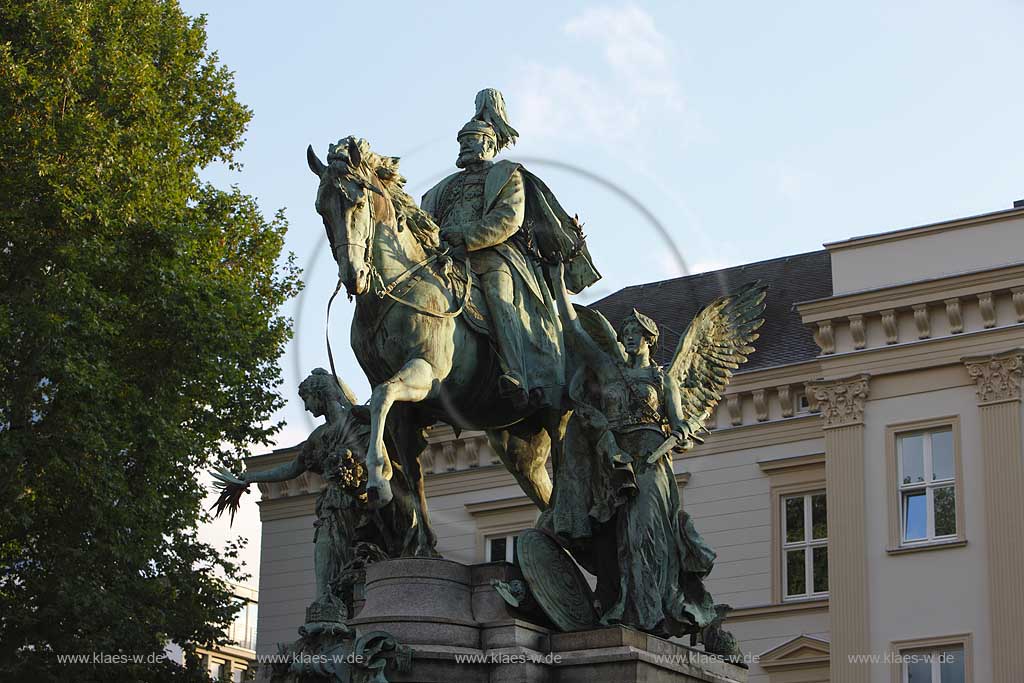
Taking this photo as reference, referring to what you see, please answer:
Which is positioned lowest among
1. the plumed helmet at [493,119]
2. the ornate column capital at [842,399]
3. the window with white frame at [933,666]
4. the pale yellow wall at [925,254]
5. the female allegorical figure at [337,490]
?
the female allegorical figure at [337,490]

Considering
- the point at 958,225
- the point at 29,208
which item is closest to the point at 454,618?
the point at 29,208

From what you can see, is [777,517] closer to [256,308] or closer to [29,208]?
[256,308]

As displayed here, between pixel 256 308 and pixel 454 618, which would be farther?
pixel 256 308

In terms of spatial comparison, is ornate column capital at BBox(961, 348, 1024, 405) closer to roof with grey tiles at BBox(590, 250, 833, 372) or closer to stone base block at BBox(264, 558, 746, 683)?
roof with grey tiles at BBox(590, 250, 833, 372)

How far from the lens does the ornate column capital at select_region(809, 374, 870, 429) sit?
107ft

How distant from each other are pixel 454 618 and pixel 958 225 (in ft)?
74.1

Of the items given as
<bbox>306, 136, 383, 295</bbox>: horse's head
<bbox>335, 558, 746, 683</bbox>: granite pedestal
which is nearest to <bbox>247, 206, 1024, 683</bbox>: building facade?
<bbox>335, 558, 746, 683</bbox>: granite pedestal

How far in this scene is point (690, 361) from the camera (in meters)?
13.9

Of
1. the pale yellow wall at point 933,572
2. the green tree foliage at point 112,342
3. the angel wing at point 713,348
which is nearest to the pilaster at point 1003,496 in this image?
the pale yellow wall at point 933,572

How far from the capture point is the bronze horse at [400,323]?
11.8 metres

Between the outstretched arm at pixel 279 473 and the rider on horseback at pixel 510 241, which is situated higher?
the rider on horseback at pixel 510 241

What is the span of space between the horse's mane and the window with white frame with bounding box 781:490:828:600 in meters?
21.5

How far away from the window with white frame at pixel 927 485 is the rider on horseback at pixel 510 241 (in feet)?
62.5

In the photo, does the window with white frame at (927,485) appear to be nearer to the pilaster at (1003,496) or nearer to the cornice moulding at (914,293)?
the pilaster at (1003,496)
